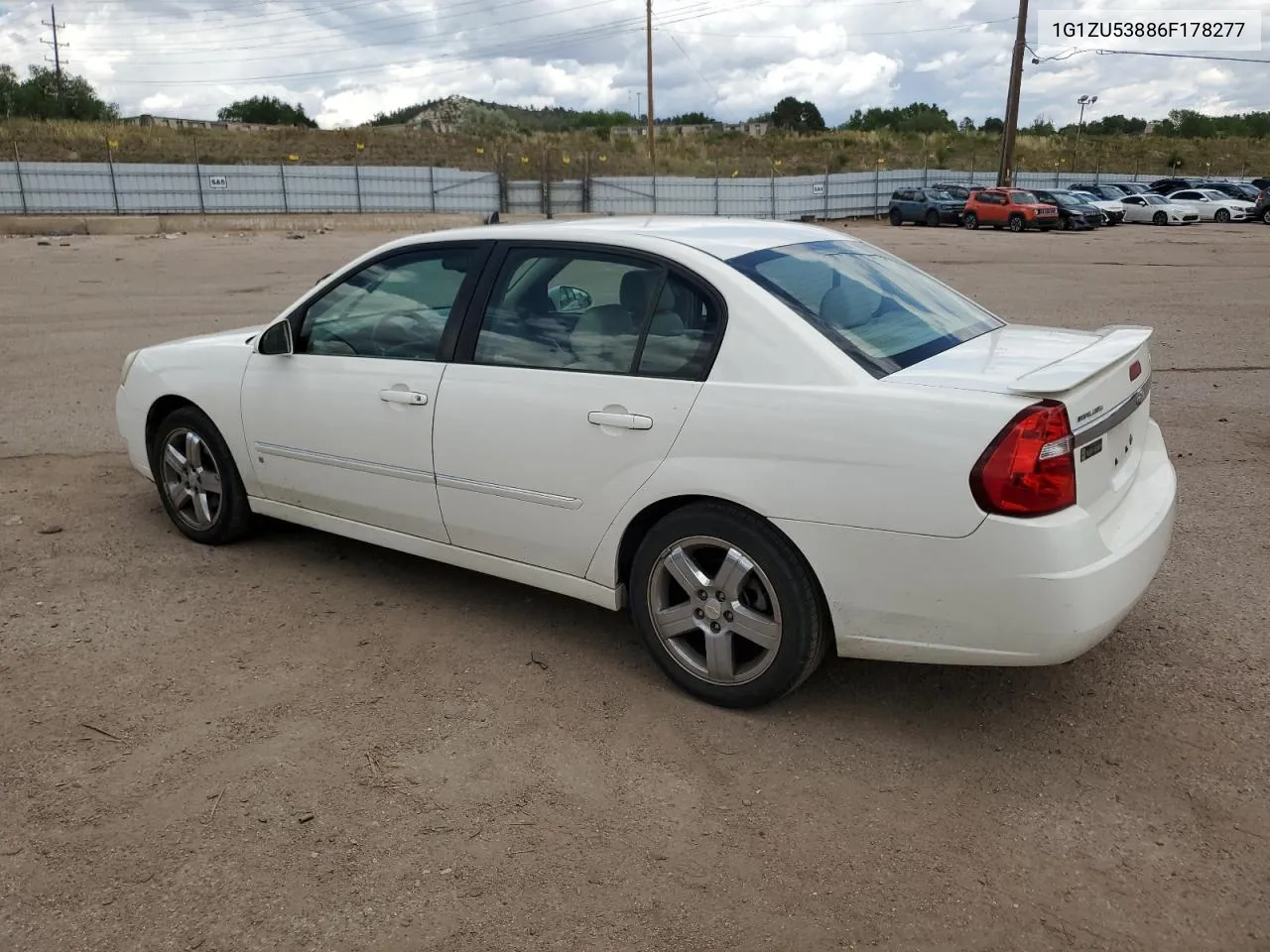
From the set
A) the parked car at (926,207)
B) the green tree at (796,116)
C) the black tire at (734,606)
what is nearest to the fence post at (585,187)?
the parked car at (926,207)

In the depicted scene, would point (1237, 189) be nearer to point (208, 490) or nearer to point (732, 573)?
point (208, 490)

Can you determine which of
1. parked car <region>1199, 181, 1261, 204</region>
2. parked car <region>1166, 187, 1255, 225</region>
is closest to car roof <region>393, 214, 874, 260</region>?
parked car <region>1166, 187, 1255, 225</region>

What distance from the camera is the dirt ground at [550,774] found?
2613 millimetres

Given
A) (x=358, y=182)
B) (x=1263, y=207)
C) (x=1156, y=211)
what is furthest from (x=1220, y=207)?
(x=358, y=182)

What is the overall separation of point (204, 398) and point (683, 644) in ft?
8.93

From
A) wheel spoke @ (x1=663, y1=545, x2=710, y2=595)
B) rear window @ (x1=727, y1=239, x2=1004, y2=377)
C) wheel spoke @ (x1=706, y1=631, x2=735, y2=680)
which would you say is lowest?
wheel spoke @ (x1=706, y1=631, x2=735, y2=680)

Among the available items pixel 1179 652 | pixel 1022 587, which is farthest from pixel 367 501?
pixel 1179 652

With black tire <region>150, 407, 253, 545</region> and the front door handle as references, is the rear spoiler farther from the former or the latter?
black tire <region>150, 407, 253, 545</region>

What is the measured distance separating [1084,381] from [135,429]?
450cm

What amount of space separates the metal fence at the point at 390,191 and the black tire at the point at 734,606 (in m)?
28.7

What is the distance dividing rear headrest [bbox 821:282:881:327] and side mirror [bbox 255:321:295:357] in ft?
7.79

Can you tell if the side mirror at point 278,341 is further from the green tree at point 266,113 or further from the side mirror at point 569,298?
the green tree at point 266,113

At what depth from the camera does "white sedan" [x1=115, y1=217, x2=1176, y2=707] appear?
→ 3012 millimetres

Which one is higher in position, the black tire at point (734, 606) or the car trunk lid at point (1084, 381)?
the car trunk lid at point (1084, 381)
